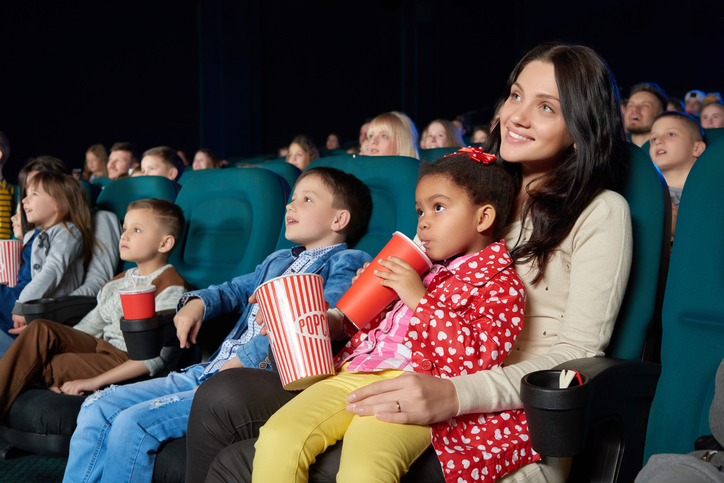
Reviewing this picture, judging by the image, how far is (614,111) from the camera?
1.19 m

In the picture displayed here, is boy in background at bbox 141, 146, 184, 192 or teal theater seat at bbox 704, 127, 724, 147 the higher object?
teal theater seat at bbox 704, 127, 724, 147

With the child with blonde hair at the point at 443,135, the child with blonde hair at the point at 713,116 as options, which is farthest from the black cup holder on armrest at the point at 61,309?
the child with blonde hair at the point at 713,116

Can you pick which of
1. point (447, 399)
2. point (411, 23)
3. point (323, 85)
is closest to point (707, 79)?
point (411, 23)

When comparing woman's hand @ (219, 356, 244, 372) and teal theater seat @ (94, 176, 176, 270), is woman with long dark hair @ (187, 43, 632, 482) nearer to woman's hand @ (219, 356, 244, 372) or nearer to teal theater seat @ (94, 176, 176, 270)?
woman's hand @ (219, 356, 244, 372)

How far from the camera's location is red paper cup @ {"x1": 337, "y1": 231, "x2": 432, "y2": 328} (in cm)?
112

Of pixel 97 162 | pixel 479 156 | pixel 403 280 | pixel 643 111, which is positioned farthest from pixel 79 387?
pixel 97 162

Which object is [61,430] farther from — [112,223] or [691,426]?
[691,426]

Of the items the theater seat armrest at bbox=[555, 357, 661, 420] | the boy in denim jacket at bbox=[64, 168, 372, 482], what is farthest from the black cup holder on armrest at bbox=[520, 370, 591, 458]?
the boy in denim jacket at bbox=[64, 168, 372, 482]

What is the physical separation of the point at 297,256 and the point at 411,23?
10.8 m

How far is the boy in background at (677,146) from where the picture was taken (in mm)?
2510

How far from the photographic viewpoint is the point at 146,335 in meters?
1.49

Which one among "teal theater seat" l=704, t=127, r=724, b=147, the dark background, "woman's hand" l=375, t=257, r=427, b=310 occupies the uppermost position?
the dark background

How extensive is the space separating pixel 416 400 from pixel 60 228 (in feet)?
6.33

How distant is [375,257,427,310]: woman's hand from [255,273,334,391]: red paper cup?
126 mm
